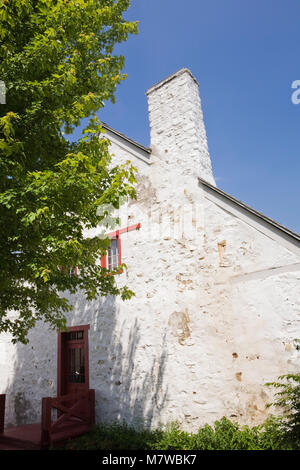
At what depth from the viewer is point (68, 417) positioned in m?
6.85

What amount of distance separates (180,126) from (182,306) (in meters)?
4.51

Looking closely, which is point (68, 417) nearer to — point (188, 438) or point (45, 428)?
point (45, 428)

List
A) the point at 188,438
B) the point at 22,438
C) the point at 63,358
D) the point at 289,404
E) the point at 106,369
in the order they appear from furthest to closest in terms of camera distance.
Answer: the point at 63,358 → the point at 106,369 → the point at 22,438 → the point at 188,438 → the point at 289,404

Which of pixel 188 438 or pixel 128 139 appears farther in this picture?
pixel 128 139

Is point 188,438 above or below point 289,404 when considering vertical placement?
below

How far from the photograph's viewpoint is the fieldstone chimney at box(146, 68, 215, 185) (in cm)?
775

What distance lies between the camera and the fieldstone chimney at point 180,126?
25.4 feet

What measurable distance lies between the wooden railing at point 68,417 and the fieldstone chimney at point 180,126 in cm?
572

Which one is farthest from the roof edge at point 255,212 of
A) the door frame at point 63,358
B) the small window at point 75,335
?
the small window at point 75,335

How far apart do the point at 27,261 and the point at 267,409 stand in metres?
4.66

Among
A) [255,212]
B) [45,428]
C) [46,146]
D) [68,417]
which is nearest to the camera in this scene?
[46,146]

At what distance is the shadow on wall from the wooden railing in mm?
242

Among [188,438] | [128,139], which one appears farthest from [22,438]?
[128,139]

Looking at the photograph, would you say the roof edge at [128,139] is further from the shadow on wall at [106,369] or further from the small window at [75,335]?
the small window at [75,335]
